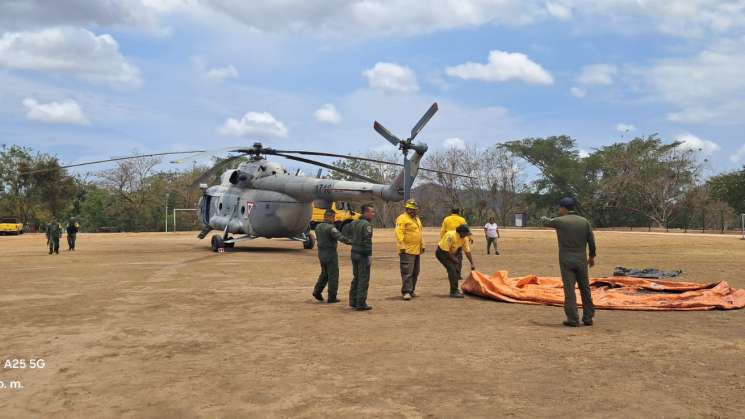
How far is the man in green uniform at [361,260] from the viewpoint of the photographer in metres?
8.81

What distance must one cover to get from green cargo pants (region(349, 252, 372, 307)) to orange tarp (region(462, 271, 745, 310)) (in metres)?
2.30

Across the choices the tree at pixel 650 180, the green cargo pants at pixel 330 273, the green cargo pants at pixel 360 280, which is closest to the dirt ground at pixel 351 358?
the green cargo pants at pixel 360 280

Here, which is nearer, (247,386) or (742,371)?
(247,386)

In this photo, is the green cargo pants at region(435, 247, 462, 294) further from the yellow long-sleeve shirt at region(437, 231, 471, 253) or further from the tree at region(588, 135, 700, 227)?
the tree at region(588, 135, 700, 227)

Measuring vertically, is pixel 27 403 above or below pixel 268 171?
below

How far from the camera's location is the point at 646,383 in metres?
4.85

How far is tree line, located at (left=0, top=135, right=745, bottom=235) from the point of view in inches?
2126

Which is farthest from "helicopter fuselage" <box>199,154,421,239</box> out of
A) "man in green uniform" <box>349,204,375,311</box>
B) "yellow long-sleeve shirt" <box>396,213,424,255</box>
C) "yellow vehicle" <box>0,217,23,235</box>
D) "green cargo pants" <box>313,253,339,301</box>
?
"yellow vehicle" <box>0,217,23,235</box>

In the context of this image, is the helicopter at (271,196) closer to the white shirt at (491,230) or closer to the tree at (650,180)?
the white shirt at (491,230)

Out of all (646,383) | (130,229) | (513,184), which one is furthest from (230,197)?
(513,184)

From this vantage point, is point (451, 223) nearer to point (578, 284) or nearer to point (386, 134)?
point (578, 284)

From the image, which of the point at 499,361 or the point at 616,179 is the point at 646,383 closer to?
the point at 499,361

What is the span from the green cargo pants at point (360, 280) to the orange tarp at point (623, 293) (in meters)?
2.30

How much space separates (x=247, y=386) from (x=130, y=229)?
58.8 metres
